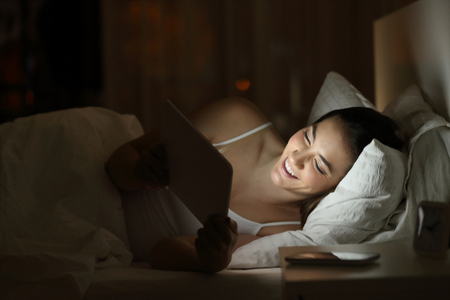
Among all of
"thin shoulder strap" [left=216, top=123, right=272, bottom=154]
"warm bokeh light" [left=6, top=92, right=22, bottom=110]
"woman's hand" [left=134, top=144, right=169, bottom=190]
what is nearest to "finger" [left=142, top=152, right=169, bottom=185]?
"woman's hand" [left=134, top=144, right=169, bottom=190]

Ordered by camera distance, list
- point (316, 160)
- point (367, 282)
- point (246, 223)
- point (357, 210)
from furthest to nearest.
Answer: point (246, 223), point (316, 160), point (357, 210), point (367, 282)

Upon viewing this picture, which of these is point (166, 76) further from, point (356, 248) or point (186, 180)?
point (356, 248)

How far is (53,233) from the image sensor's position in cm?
105

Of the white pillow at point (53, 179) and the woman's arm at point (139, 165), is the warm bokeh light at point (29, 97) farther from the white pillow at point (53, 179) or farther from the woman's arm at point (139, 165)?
the woman's arm at point (139, 165)

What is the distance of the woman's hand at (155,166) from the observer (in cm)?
101

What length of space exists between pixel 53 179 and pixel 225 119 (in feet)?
1.90

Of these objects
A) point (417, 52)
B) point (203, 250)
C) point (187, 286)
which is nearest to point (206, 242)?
point (203, 250)

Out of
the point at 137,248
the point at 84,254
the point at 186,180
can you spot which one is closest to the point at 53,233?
the point at 84,254

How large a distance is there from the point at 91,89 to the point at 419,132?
2.25 metres

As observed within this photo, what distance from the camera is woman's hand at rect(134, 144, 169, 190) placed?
1.01m

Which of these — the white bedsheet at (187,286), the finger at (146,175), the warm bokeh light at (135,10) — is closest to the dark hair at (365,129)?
the white bedsheet at (187,286)

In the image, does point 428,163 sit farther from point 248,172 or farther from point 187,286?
point 187,286

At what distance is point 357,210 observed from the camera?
0.99m

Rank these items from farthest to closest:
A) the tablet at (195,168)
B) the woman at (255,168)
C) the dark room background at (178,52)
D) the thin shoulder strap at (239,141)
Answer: the dark room background at (178,52), the thin shoulder strap at (239,141), the woman at (255,168), the tablet at (195,168)
